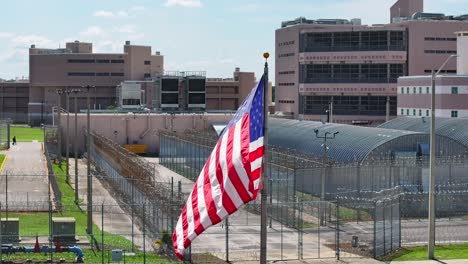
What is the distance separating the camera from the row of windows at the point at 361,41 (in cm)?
12138

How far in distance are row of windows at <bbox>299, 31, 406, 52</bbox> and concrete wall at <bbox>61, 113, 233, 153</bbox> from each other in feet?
72.9

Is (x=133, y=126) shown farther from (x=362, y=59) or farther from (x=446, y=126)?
(x=446, y=126)

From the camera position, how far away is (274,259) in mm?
38250

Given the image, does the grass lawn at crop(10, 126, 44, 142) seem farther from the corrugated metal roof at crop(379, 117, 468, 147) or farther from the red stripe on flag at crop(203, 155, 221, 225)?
the red stripe on flag at crop(203, 155, 221, 225)

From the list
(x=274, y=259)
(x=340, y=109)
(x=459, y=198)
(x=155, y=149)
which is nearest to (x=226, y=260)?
(x=274, y=259)

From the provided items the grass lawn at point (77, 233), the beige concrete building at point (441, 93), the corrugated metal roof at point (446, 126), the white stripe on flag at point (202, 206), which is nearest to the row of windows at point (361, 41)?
the beige concrete building at point (441, 93)

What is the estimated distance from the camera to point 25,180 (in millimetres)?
66312

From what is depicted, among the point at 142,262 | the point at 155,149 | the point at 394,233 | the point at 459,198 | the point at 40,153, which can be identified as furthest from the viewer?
the point at 155,149

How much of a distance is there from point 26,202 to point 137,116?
5401cm

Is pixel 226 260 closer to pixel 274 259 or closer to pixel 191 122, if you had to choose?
pixel 274 259

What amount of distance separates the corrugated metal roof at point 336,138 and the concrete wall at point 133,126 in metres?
20.3

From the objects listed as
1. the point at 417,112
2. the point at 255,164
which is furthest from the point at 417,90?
the point at 255,164

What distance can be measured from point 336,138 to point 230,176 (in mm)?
52255

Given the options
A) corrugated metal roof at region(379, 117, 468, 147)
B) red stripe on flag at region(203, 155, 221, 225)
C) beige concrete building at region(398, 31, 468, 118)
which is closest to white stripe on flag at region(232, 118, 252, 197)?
red stripe on flag at region(203, 155, 221, 225)
